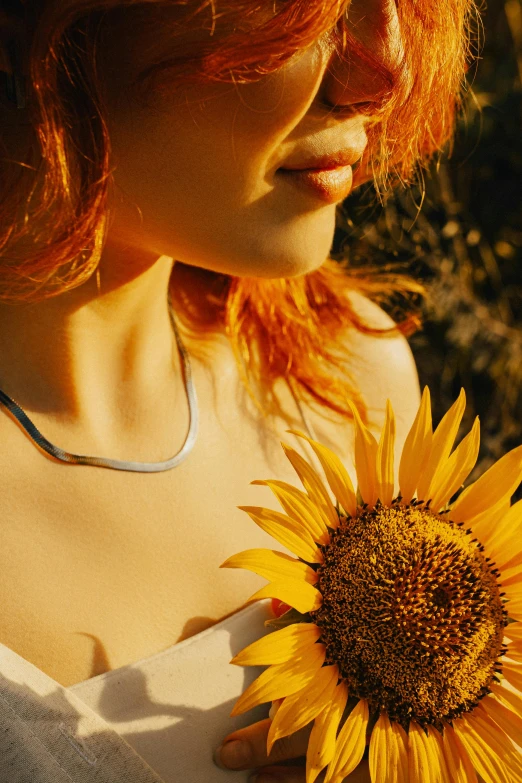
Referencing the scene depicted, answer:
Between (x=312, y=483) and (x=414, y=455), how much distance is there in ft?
0.44

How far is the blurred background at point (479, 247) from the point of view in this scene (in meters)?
2.22

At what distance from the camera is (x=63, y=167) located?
0.94 m

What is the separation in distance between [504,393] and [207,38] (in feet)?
5.77

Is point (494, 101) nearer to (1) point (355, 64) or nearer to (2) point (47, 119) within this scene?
(1) point (355, 64)

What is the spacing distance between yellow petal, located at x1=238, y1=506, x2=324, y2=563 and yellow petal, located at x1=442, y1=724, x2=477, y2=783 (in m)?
0.24

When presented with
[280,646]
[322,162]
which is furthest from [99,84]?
[280,646]

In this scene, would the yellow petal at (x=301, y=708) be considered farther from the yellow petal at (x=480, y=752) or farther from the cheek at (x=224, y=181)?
the cheek at (x=224, y=181)

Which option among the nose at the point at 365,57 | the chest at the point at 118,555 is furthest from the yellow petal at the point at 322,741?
the nose at the point at 365,57

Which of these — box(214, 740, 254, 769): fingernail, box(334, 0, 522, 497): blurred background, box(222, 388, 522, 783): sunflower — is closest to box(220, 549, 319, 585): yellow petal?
box(222, 388, 522, 783): sunflower

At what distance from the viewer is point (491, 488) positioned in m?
0.88

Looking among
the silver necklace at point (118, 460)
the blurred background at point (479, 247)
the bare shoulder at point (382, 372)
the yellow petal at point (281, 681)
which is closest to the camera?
the yellow petal at point (281, 681)

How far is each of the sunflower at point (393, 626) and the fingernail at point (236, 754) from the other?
0.77 feet

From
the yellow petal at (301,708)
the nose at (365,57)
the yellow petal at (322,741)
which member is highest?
the nose at (365,57)

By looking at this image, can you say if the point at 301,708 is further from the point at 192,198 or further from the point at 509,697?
the point at 192,198
